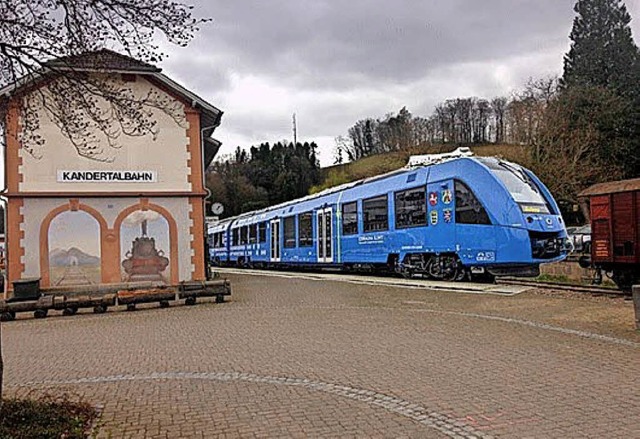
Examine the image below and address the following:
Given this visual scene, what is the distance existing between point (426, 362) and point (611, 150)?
3511 centimetres

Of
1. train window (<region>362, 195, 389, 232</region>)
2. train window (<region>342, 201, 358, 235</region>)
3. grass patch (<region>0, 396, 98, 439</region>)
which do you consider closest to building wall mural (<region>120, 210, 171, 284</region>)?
train window (<region>362, 195, 389, 232</region>)

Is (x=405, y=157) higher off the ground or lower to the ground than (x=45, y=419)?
higher

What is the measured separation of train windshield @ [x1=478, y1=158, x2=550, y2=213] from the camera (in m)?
16.4

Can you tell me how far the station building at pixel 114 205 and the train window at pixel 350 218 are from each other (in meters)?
5.72

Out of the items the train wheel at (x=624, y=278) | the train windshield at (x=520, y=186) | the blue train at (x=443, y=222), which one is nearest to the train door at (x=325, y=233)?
the blue train at (x=443, y=222)

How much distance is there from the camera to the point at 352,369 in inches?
294

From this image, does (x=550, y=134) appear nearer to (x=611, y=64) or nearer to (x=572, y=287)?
(x=611, y=64)

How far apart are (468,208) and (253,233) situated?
19.2m

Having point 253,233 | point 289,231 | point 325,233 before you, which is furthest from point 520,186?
point 253,233

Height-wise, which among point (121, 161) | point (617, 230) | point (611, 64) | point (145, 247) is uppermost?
point (611, 64)

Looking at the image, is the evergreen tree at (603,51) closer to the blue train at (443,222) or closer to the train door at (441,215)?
the blue train at (443,222)

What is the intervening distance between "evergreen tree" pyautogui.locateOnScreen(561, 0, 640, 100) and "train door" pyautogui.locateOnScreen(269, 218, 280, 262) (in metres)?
26.6

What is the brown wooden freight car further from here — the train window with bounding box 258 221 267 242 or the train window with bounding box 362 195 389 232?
the train window with bounding box 258 221 267 242

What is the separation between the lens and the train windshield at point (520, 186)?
1638 centimetres
